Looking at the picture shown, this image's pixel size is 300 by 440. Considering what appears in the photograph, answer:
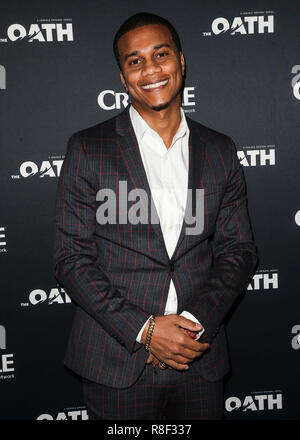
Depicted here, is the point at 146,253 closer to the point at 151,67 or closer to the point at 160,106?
the point at 160,106

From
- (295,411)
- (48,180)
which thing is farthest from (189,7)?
(295,411)

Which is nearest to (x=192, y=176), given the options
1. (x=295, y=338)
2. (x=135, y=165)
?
(x=135, y=165)

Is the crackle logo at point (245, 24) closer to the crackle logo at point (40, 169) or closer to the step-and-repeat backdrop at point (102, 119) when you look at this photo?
the step-and-repeat backdrop at point (102, 119)

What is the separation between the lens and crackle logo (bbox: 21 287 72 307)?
2.50 meters

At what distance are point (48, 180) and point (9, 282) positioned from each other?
1.93ft

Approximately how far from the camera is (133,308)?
5.67 ft

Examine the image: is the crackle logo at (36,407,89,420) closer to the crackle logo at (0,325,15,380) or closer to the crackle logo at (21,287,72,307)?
the crackle logo at (0,325,15,380)

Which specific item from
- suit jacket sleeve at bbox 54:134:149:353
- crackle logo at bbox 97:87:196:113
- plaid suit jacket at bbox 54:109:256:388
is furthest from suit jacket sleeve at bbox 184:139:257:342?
crackle logo at bbox 97:87:196:113

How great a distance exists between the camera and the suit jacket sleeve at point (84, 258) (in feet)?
5.64

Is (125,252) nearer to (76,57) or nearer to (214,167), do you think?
(214,167)

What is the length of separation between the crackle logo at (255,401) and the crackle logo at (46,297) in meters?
1.16

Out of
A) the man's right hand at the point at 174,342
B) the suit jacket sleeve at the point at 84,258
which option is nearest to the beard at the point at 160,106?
the suit jacket sleeve at the point at 84,258

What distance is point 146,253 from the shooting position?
1789 millimetres

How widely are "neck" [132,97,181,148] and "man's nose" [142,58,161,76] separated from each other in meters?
0.15
